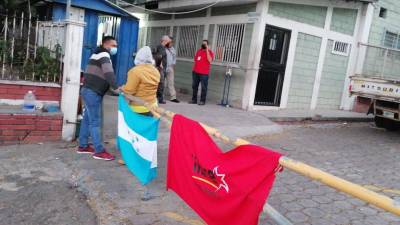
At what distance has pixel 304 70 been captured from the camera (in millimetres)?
Answer: 12211

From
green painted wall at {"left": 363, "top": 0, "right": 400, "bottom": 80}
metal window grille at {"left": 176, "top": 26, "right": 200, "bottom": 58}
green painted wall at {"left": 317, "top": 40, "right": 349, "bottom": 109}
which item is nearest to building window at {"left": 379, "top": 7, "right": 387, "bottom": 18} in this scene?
green painted wall at {"left": 363, "top": 0, "right": 400, "bottom": 80}

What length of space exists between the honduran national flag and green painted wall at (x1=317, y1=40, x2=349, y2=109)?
30.8 ft

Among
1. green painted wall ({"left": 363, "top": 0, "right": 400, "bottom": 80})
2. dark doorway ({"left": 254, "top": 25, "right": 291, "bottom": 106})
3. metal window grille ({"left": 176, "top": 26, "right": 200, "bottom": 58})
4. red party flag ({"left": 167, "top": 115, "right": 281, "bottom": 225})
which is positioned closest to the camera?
red party flag ({"left": 167, "top": 115, "right": 281, "bottom": 225})

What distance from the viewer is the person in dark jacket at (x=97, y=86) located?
566cm

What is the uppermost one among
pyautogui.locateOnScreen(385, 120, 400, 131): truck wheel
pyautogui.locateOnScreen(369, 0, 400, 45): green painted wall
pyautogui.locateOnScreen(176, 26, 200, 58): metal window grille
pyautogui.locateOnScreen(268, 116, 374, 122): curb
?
pyautogui.locateOnScreen(369, 0, 400, 45): green painted wall

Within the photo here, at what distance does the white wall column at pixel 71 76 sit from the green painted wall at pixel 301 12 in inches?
225

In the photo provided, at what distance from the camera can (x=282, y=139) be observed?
8711 millimetres

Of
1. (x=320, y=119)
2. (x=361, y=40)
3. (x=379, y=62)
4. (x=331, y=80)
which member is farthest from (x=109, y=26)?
(x=379, y=62)

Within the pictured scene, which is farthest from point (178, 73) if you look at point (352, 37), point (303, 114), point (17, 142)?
point (17, 142)

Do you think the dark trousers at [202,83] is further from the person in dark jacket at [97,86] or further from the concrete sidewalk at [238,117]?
the person in dark jacket at [97,86]

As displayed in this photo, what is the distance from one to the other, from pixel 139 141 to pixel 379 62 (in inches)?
470

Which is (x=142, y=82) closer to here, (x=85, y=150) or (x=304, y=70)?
(x=85, y=150)

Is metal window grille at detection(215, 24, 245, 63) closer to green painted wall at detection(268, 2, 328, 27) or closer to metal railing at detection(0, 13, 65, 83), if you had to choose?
green painted wall at detection(268, 2, 328, 27)

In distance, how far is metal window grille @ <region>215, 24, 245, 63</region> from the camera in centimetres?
1120
